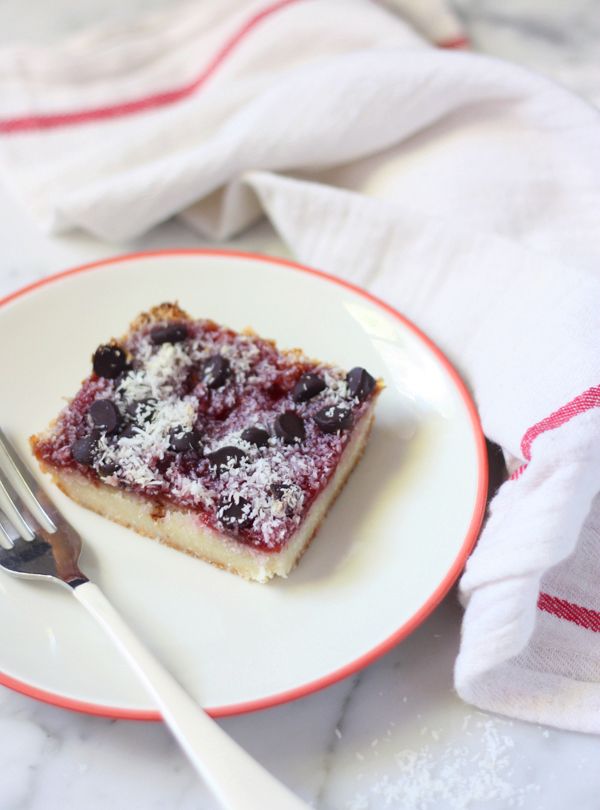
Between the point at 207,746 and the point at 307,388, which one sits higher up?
the point at 307,388

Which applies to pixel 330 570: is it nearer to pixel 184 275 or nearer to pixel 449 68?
pixel 184 275

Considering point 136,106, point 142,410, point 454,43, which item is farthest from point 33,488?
point 454,43

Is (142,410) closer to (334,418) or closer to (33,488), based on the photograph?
(33,488)

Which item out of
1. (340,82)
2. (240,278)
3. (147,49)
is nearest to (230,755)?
(240,278)

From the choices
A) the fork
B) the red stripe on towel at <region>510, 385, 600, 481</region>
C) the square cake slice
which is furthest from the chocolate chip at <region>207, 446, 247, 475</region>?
the red stripe on towel at <region>510, 385, 600, 481</region>

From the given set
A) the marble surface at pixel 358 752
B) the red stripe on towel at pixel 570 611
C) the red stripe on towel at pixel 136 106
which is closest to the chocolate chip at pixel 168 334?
the marble surface at pixel 358 752

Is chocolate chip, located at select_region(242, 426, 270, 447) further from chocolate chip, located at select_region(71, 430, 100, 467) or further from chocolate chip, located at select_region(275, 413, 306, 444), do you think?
chocolate chip, located at select_region(71, 430, 100, 467)
